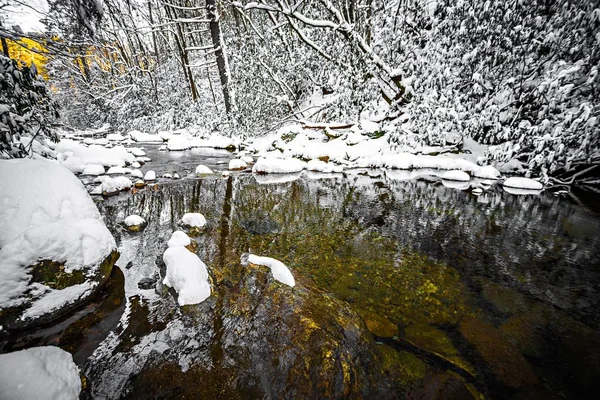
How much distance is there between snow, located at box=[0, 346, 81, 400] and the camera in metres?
1.24

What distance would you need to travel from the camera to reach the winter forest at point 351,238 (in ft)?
5.71

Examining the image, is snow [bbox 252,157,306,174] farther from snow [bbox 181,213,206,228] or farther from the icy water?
snow [bbox 181,213,206,228]

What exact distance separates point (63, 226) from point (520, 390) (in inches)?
148

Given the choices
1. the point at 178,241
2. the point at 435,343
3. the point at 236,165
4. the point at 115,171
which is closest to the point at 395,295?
the point at 435,343

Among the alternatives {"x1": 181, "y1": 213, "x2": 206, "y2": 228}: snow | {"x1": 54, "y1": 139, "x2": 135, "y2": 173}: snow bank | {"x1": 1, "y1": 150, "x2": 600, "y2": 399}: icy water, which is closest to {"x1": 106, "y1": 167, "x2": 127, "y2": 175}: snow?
{"x1": 54, "y1": 139, "x2": 135, "y2": 173}: snow bank

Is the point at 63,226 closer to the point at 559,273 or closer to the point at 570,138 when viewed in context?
the point at 559,273

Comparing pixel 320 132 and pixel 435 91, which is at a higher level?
pixel 435 91

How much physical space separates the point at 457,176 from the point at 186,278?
6937 mm

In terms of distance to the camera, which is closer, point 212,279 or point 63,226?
point 63,226

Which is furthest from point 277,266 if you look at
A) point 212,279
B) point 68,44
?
point 68,44

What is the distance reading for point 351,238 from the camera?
12.3 feet

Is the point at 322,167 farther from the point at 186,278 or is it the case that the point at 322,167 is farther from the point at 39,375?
the point at 39,375

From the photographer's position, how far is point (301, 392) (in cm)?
153

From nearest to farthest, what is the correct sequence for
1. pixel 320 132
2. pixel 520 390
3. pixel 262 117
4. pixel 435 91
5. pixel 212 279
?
pixel 520 390 < pixel 212 279 < pixel 435 91 < pixel 320 132 < pixel 262 117
